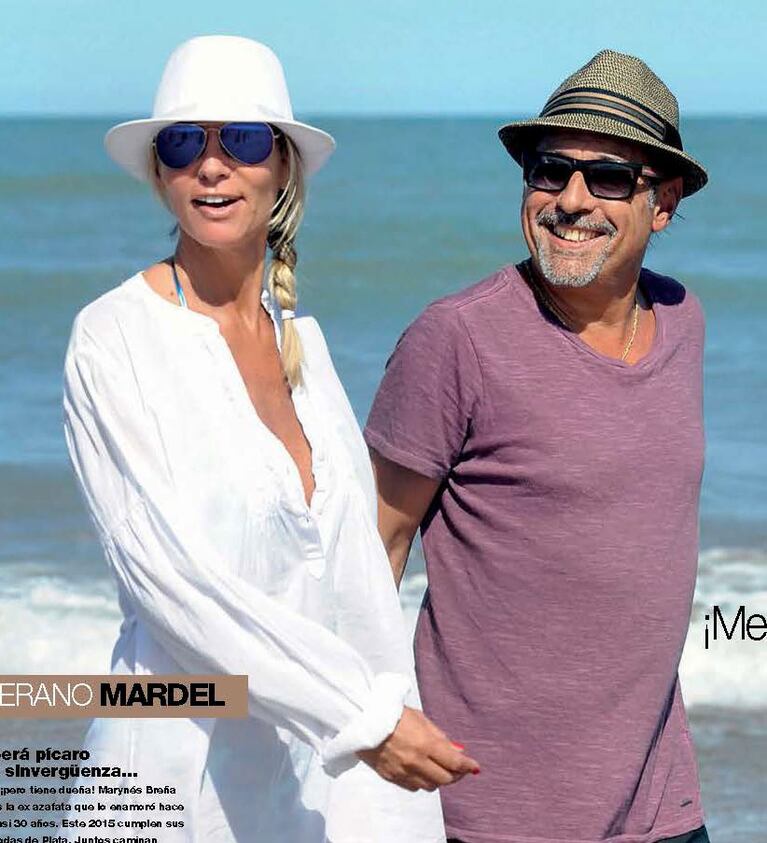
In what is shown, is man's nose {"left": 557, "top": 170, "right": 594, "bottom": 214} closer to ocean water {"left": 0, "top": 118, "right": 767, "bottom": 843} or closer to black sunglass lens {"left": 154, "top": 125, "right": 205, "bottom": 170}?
black sunglass lens {"left": 154, "top": 125, "right": 205, "bottom": 170}

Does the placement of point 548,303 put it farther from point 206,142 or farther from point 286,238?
point 206,142

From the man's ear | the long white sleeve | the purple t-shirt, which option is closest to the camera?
the long white sleeve

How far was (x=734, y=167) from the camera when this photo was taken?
143ft

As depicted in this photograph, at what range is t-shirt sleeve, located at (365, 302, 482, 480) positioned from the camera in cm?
309

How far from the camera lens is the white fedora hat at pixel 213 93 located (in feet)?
8.78

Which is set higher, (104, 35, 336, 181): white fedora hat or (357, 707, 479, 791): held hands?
(104, 35, 336, 181): white fedora hat

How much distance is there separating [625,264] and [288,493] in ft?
3.20

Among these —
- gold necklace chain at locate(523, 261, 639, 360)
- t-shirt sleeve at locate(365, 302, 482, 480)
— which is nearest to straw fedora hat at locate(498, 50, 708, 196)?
gold necklace chain at locate(523, 261, 639, 360)

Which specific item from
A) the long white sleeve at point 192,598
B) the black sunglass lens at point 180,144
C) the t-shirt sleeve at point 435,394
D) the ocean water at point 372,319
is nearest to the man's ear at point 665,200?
the t-shirt sleeve at point 435,394

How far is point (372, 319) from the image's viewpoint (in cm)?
1808

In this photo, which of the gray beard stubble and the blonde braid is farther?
the gray beard stubble

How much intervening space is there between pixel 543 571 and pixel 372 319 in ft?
49.5

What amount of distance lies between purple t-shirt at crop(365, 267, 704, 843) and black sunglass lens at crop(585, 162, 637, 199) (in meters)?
0.27

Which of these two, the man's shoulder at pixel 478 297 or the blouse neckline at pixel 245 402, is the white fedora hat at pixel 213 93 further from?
the man's shoulder at pixel 478 297
